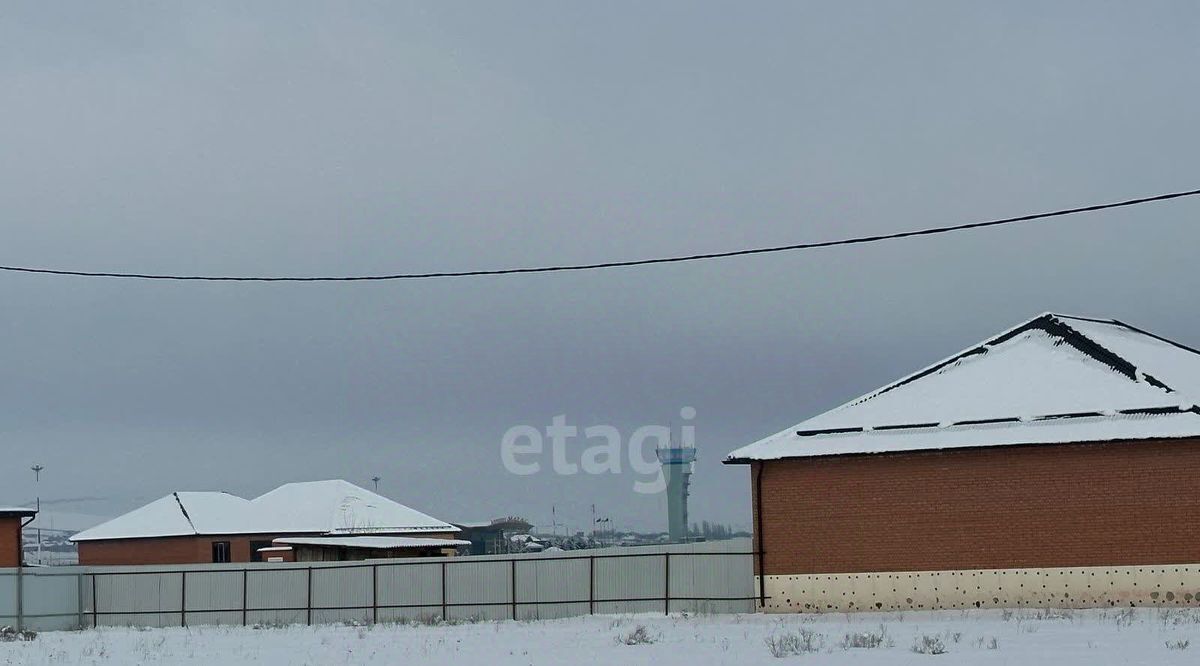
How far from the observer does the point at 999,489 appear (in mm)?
37781

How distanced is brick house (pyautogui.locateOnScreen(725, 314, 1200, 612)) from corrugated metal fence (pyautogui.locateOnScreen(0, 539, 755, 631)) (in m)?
4.43

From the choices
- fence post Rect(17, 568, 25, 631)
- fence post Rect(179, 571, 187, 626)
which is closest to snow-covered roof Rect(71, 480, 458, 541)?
fence post Rect(179, 571, 187, 626)

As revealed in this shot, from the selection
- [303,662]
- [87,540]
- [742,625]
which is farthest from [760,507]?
[87,540]

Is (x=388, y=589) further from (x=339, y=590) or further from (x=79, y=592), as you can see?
(x=79, y=592)

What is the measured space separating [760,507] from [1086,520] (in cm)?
856

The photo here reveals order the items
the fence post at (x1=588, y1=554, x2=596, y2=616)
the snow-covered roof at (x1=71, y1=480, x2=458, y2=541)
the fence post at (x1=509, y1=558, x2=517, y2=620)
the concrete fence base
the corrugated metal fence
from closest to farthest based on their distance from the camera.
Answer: the concrete fence base < the fence post at (x1=588, y1=554, x2=596, y2=616) < the corrugated metal fence < the fence post at (x1=509, y1=558, x2=517, y2=620) < the snow-covered roof at (x1=71, y1=480, x2=458, y2=541)

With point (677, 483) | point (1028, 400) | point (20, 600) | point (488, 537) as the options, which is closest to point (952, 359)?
point (1028, 400)

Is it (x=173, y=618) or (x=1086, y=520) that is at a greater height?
(x=1086, y=520)

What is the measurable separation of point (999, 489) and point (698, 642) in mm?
11977

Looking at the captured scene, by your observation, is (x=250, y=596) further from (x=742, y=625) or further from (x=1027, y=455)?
(x=1027, y=455)

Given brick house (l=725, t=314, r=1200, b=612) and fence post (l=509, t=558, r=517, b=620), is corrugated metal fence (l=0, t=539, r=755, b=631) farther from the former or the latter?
brick house (l=725, t=314, r=1200, b=612)

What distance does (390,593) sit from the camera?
50.1 metres

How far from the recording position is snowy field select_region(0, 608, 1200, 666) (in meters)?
24.6

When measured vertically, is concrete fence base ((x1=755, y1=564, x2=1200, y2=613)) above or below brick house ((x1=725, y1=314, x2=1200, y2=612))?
below
